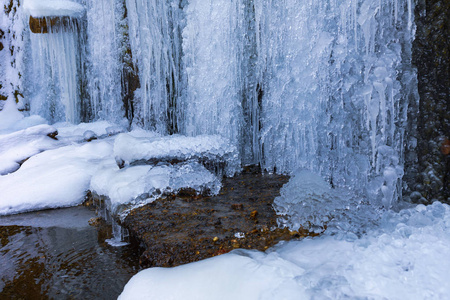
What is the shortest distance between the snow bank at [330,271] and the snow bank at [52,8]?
7380mm

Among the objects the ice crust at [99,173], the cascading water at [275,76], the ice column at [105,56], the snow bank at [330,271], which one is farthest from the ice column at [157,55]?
the snow bank at [330,271]

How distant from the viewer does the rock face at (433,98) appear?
2.20 meters

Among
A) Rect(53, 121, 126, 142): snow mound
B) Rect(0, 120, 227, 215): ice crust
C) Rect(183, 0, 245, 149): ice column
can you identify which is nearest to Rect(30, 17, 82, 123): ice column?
Rect(53, 121, 126, 142): snow mound

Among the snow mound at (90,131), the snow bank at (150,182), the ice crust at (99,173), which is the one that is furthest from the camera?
the snow mound at (90,131)

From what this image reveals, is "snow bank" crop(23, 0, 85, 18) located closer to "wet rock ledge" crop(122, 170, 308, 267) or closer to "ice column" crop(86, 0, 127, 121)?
"ice column" crop(86, 0, 127, 121)

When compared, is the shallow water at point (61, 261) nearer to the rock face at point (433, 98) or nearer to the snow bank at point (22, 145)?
the snow bank at point (22, 145)

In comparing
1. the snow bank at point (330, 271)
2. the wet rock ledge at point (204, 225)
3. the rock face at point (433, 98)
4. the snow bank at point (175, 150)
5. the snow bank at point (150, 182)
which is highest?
the rock face at point (433, 98)

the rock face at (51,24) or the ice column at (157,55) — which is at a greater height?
the rock face at (51,24)

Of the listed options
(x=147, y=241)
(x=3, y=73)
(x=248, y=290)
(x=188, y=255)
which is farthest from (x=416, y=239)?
(x=3, y=73)

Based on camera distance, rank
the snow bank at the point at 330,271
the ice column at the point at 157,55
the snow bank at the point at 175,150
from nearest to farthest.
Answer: the snow bank at the point at 330,271 < the snow bank at the point at 175,150 < the ice column at the point at 157,55

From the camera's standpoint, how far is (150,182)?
3.45 metres

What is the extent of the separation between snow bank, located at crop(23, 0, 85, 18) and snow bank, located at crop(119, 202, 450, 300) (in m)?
7.38

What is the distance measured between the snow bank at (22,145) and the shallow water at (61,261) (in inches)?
76.6

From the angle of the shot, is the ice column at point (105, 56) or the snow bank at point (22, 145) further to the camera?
the ice column at point (105, 56)
